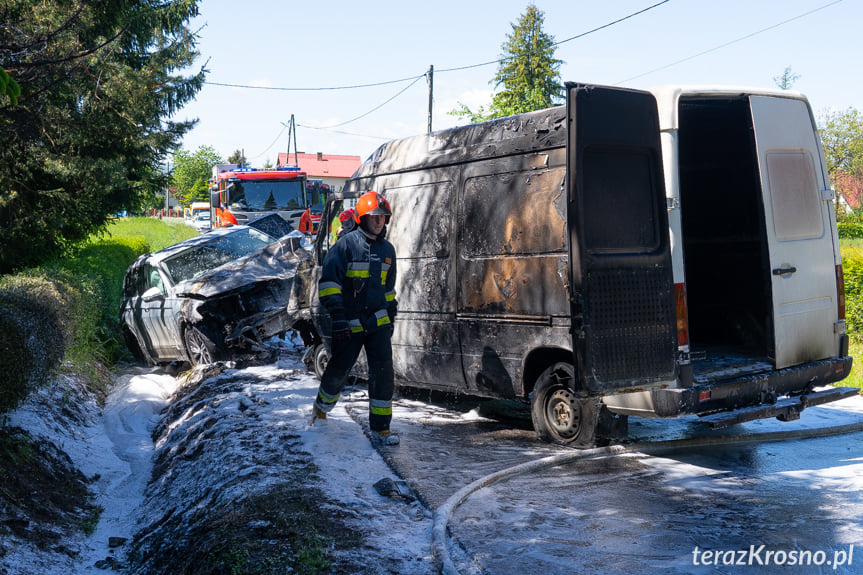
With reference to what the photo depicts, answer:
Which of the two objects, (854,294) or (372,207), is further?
(854,294)

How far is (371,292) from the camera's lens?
6574mm

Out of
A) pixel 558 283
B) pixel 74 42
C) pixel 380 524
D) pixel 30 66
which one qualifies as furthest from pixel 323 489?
pixel 74 42

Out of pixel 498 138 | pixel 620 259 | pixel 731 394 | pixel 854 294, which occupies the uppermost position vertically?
pixel 498 138

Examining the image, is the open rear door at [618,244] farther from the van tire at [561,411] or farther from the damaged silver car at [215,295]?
the damaged silver car at [215,295]

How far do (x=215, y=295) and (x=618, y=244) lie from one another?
20.9 ft

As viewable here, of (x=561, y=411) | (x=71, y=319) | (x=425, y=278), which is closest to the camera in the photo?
(x=561, y=411)

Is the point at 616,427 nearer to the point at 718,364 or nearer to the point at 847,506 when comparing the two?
the point at 718,364

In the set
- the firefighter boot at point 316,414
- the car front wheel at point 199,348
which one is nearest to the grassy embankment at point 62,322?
the car front wheel at point 199,348

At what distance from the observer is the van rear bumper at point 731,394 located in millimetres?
5617

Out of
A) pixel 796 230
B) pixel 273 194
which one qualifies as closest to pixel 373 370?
pixel 796 230

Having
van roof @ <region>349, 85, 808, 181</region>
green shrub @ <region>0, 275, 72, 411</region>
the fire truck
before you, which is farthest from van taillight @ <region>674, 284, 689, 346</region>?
the fire truck

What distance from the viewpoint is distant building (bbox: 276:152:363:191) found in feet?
287

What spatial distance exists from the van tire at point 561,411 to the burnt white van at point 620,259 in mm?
13

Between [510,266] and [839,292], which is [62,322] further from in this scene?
[839,292]
